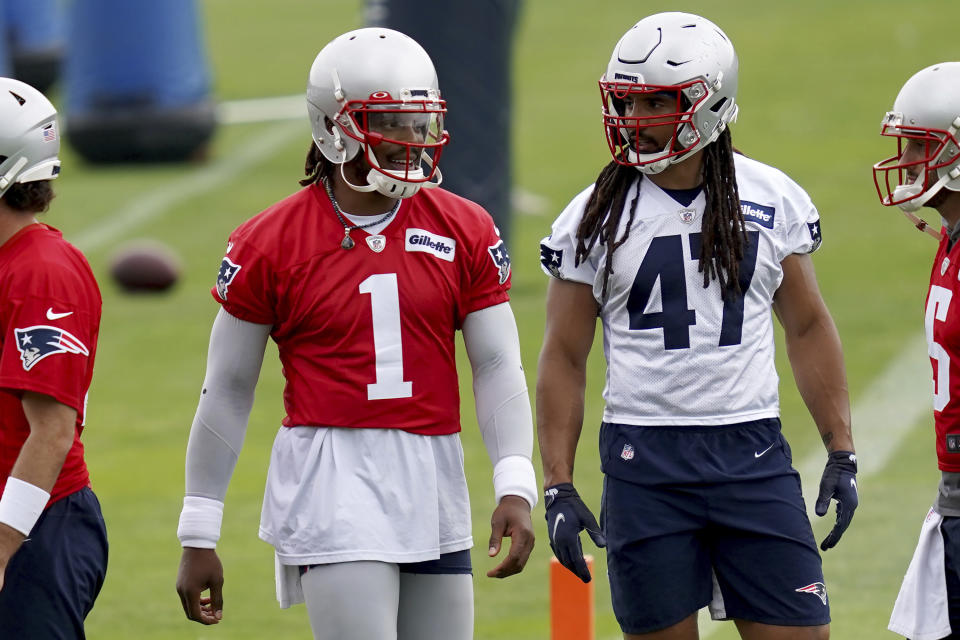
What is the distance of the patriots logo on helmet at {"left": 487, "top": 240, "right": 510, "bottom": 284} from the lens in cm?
424

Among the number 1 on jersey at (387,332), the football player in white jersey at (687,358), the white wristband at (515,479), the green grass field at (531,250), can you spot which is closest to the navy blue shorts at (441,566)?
the white wristband at (515,479)

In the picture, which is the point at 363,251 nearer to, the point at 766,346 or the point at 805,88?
the point at 766,346

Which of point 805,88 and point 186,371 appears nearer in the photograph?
point 186,371

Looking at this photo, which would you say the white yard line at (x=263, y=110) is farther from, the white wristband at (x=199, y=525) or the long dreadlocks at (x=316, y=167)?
the white wristband at (x=199, y=525)

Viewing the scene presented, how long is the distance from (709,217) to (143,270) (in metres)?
10.8

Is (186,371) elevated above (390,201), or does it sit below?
below

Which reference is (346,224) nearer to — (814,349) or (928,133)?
(814,349)

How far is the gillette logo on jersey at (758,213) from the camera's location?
14.4 feet

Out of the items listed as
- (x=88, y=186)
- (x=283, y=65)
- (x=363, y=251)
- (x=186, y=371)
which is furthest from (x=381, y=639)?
(x=283, y=65)

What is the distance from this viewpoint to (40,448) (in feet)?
12.8

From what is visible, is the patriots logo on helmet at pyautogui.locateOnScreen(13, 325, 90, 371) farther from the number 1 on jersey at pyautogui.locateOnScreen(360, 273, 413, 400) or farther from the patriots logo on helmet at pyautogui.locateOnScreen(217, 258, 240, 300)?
the number 1 on jersey at pyautogui.locateOnScreen(360, 273, 413, 400)

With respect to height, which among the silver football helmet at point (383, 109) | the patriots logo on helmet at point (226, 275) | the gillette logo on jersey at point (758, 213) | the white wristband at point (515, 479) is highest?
the silver football helmet at point (383, 109)

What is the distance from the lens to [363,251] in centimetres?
412

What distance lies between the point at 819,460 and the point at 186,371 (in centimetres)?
485
